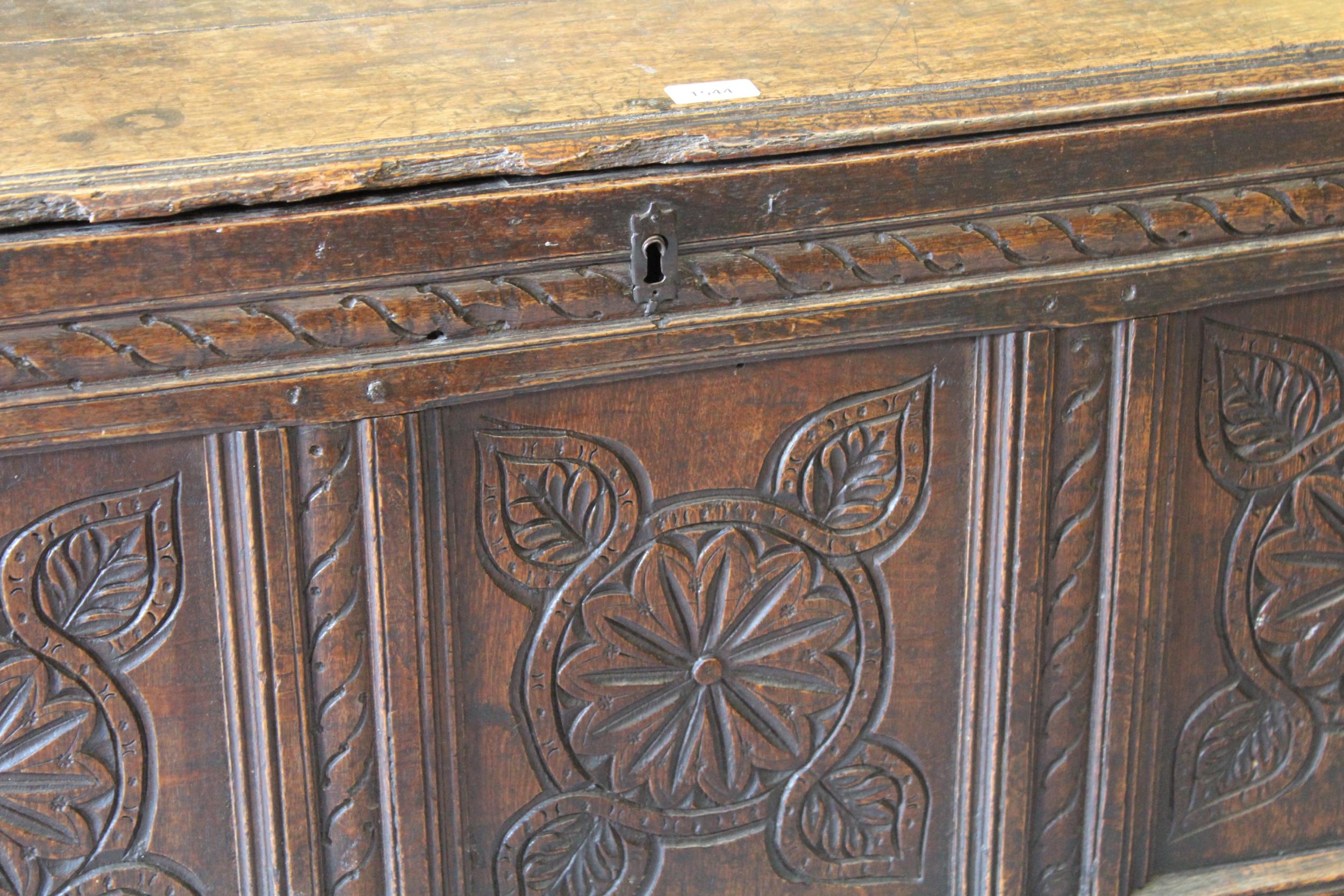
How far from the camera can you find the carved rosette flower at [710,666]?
1.47m

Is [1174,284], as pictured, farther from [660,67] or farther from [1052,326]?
[660,67]

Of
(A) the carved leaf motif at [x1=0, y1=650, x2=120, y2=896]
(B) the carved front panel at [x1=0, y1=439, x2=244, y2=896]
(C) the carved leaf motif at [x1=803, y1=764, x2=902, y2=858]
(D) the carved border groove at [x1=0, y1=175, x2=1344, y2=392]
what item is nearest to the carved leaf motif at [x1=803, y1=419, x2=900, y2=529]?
(D) the carved border groove at [x1=0, y1=175, x2=1344, y2=392]

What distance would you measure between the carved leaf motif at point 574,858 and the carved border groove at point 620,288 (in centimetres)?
49

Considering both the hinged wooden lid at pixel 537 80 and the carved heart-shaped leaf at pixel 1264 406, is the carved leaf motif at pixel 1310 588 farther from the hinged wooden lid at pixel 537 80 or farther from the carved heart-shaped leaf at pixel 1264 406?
the hinged wooden lid at pixel 537 80

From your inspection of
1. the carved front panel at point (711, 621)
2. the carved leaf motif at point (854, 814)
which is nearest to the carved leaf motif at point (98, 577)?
the carved front panel at point (711, 621)

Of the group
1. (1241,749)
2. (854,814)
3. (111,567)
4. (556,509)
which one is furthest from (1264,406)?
(111,567)

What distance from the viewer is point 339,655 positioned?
4.58 feet

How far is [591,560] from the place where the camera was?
1.45 m

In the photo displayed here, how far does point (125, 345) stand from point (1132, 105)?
2.75 feet

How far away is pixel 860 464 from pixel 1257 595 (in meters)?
0.45

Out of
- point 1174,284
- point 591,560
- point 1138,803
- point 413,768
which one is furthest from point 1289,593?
point 413,768

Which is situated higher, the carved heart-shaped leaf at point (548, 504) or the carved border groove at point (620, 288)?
the carved border groove at point (620, 288)

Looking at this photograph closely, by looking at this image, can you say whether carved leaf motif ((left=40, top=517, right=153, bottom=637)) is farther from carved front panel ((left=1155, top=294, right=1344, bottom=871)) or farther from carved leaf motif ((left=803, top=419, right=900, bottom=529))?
carved front panel ((left=1155, top=294, right=1344, bottom=871))

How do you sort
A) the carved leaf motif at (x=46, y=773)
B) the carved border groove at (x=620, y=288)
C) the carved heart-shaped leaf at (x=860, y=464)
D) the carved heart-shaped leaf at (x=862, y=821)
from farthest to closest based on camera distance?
the carved heart-shaped leaf at (x=862, y=821) < the carved heart-shaped leaf at (x=860, y=464) < the carved leaf motif at (x=46, y=773) < the carved border groove at (x=620, y=288)
